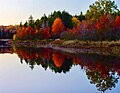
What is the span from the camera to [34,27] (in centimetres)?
11019

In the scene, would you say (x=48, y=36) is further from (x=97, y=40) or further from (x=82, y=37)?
(x=97, y=40)

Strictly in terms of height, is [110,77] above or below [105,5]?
below

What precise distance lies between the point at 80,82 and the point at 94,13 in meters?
57.1

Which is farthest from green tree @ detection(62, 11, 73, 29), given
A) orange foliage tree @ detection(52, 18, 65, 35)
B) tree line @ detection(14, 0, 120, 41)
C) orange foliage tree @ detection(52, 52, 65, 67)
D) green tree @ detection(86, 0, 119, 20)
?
orange foliage tree @ detection(52, 52, 65, 67)

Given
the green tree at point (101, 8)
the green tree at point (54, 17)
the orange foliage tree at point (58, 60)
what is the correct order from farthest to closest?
the green tree at point (54, 17) → the green tree at point (101, 8) → the orange foliage tree at point (58, 60)

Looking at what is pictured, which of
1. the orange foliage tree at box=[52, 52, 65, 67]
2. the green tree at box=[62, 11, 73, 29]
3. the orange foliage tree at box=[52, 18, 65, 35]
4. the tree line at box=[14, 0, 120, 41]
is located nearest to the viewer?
the orange foliage tree at box=[52, 52, 65, 67]

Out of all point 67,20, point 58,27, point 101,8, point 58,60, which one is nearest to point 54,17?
point 67,20

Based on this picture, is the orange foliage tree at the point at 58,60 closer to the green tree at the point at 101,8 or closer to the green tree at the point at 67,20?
the green tree at the point at 101,8

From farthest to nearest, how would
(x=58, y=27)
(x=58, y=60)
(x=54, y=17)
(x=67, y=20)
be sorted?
(x=54, y=17), (x=67, y=20), (x=58, y=27), (x=58, y=60)

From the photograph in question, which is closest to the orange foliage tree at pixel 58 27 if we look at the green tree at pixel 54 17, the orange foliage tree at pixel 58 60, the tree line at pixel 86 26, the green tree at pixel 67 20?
the tree line at pixel 86 26

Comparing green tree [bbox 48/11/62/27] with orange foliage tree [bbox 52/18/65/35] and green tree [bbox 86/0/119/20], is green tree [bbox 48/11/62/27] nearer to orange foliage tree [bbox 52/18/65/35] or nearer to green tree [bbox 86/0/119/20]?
orange foliage tree [bbox 52/18/65/35]

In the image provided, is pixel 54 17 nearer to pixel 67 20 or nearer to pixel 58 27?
pixel 67 20

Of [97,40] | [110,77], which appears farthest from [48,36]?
[110,77]

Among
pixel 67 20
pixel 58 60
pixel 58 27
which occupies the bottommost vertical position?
pixel 58 60
